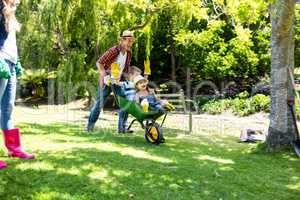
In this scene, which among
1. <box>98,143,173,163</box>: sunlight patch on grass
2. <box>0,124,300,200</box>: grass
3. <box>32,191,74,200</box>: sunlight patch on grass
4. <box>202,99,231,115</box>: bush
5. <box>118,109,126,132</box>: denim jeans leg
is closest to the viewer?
<box>32,191,74,200</box>: sunlight patch on grass

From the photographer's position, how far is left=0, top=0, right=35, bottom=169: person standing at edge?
4578mm

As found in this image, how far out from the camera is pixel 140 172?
477 cm

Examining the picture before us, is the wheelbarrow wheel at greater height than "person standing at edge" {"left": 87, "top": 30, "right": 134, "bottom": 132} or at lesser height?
lesser

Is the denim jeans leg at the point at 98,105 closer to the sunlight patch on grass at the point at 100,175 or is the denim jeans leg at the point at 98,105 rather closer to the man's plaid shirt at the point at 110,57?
the man's plaid shirt at the point at 110,57

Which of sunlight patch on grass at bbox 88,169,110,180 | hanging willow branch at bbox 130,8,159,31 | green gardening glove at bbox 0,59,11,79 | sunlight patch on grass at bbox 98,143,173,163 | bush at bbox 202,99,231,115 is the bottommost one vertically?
sunlight patch on grass at bbox 88,169,110,180

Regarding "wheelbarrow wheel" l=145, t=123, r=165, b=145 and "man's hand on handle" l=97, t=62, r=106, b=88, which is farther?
"man's hand on handle" l=97, t=62, r=106, b=88

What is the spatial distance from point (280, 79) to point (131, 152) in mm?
2572

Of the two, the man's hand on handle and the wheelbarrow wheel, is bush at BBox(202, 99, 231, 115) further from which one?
the wheelbarrow wheel

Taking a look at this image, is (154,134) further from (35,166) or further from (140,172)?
(35,166)

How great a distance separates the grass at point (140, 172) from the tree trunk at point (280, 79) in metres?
0.33

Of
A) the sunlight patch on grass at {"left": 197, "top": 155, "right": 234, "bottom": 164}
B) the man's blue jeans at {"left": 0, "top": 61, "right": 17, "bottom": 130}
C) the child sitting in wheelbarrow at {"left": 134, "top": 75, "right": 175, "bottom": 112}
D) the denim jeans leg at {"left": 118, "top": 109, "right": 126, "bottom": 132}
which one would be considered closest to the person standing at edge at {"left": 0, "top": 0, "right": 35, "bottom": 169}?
the man's blue jeans at {"left": 0, "top": 61, "right": 17, "bottom": 130}

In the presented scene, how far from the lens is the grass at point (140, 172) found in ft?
13.1

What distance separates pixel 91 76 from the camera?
16469 mm

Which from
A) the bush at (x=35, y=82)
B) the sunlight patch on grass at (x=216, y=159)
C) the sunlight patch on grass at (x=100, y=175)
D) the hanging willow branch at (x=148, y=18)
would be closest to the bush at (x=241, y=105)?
the hanging willow branch at (x=148, y=18)
